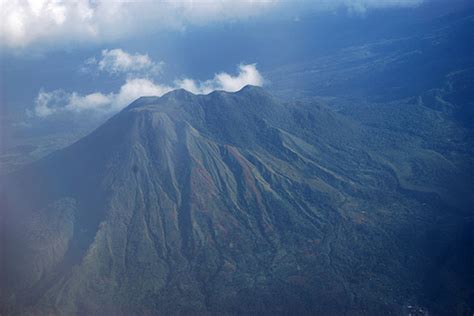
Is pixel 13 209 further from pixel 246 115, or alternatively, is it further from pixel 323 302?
pixel 323 302

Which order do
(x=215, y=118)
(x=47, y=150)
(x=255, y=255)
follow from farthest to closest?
(x=47, y=150) → (x=215, y=118) → (x=255, y=255)

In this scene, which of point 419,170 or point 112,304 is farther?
point 419,170

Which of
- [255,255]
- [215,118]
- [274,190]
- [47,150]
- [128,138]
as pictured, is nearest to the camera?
[255,255]

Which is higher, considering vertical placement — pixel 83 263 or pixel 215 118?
pixel 215 118

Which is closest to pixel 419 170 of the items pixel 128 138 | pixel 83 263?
pixel 128 138

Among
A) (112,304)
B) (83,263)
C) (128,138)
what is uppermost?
(128,138)

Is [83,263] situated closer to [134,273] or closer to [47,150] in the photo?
[134,273]
